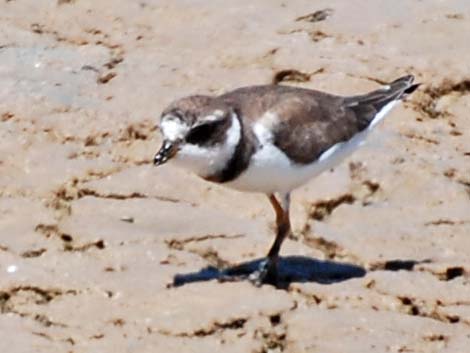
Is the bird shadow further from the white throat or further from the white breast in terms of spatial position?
the white throat

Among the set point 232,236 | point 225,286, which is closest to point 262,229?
point 232,236

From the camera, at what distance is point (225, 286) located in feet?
24.1

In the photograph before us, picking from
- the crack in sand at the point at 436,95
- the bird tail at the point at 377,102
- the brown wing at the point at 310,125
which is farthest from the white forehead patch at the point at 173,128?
the crack in sand at the point at 436,95

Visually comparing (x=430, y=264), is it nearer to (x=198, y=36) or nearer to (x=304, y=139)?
(x=304, y=139)

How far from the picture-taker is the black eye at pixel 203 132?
704 centimetres

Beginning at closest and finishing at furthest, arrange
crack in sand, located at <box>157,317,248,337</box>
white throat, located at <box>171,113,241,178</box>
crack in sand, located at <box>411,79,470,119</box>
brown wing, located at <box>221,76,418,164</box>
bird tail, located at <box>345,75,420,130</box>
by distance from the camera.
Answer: crack in sand, located at <box>157,317,248,337</box>
white throat, located at <box>171,113,241,178</box>
brown wing, located at <box>221,76,418,164</box>
bird tail, located at <box>345,75,420,130</box>
crack in sand, located at <box>411,79,470,119</box>

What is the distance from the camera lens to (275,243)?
748 cm

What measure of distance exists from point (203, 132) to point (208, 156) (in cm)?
10

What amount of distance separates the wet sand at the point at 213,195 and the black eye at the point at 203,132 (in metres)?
0.64

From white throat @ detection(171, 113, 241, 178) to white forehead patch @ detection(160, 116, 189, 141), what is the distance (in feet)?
0.19

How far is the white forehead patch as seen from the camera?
6.97m

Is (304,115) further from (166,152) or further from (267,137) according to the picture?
(166,152)

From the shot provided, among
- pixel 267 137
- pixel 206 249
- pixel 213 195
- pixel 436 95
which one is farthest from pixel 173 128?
pixel 436 95

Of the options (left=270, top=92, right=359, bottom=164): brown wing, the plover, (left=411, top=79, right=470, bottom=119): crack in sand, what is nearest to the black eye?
the plover
